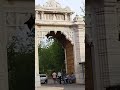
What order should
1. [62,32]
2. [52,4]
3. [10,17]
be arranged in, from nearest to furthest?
[10,17]
[52,4]
[62,32]

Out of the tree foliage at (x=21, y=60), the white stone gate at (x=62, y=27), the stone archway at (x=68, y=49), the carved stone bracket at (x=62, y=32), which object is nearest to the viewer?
the tree foliage at (x=21, y=60)

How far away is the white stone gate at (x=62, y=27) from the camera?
1449 centimetres

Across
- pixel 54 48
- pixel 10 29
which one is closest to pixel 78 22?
pixel 54 48

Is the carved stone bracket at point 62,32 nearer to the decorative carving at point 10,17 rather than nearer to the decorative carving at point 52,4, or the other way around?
the decorative carving at point 52,4

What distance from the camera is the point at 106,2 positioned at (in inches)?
260

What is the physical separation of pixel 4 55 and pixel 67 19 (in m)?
9.45

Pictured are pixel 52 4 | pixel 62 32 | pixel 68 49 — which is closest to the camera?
pixel 52 4

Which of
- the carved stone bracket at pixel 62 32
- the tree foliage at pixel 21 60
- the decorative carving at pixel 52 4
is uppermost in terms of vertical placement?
the decorative carving at pixel 52 4

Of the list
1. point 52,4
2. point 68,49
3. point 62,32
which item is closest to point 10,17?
point 52,4

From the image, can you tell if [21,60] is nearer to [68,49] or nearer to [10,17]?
[10,17]

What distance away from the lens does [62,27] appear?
50.9 ft

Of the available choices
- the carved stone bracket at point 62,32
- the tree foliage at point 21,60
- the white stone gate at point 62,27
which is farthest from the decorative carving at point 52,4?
the tree foliage at point 21,60

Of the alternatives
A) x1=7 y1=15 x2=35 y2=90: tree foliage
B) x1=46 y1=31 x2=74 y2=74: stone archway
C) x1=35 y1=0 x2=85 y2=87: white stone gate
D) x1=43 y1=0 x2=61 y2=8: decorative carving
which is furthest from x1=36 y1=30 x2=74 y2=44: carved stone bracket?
x1=7 y1=15 x2=35 y2=90: tree foliage

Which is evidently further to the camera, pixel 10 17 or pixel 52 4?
pixel 52 4
